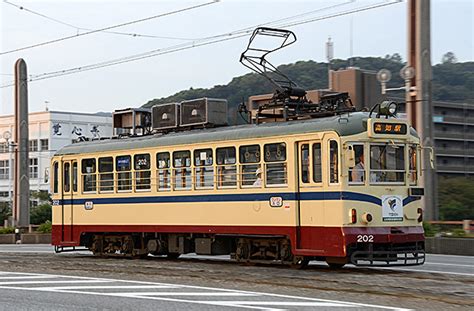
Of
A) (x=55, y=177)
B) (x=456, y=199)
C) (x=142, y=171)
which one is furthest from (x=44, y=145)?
(x=142, y=171)

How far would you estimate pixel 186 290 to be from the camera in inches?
577

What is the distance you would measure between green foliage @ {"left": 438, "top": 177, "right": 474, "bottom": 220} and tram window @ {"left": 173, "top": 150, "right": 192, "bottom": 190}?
1015 inches

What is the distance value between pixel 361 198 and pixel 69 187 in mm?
9772

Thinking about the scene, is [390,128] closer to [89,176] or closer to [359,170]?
[359,170]

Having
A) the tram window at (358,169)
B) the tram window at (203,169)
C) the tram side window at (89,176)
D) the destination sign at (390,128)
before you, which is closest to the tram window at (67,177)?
the tram side window at (89,176)

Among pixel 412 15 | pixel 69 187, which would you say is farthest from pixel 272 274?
pixel 412 15

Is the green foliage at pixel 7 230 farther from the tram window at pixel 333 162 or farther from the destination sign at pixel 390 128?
the destination sign at pixel 390 128

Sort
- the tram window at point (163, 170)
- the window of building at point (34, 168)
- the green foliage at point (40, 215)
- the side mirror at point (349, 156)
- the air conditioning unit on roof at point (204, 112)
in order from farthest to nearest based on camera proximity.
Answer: the window of building at point (34, 168), the green foliage at point (40, 215), the air conditioning unit on roof at point (204, 112), the tram window at point (163, 170), the side mirror at point (349, 156)

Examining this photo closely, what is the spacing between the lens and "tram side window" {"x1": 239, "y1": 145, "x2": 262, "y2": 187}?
19.7 m

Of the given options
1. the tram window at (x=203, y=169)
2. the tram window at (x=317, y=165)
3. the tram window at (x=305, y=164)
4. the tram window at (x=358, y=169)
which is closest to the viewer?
the tram window at (x=358, y=169)

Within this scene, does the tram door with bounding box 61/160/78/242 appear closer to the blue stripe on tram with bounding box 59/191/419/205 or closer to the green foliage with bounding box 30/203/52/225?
the blue stripe on tram with bounding box 59/191/419/205

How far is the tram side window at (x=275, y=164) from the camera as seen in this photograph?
19172 mm

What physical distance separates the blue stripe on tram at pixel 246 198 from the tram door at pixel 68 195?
200 mm

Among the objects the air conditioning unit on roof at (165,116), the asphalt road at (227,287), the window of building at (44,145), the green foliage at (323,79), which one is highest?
the green foliage at (323,79)
